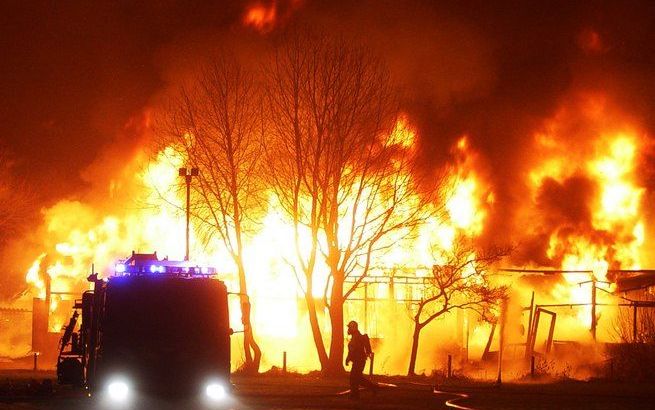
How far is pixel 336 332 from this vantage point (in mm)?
37000

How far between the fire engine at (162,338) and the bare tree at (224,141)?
1696 centimetres

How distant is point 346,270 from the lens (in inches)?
1485

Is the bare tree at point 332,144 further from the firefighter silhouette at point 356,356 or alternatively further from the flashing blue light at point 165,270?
the flashing blue light at point 165,270

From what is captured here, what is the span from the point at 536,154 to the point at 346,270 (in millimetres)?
16135

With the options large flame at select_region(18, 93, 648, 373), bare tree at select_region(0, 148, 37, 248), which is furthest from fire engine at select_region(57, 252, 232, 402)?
bare tree at select_region(0, 148, 37, 248)

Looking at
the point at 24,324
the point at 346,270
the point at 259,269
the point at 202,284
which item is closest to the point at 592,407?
the point at 202,284

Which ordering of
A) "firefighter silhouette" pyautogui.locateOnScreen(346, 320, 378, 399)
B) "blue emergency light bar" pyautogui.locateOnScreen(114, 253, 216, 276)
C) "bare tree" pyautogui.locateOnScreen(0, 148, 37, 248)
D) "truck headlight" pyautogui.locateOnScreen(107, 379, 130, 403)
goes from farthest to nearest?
"bare tree" pyautogui.locateOnScreen(0, 148, 37, 248) → "firefighter silhouette" pyautogui.locateOnScreen(346, 320, 378, 399) → "blue emergency light bar" pyautogui.locateOnScreen(114, 253, 216, 276) → "truck headlight" pyautogui.locateOnScreen(107, 379, 130, 403)

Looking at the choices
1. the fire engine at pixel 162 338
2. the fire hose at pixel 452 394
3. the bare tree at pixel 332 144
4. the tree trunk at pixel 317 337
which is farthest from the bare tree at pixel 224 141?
the fire engine at pixel 162 338

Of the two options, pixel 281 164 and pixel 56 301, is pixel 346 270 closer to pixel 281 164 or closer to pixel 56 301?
pixel 281 164

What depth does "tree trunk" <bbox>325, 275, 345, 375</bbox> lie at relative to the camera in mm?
36531

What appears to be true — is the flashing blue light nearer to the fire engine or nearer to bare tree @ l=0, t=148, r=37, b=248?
the fire engine

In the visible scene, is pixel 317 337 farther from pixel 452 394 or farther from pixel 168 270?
pixel 168 270

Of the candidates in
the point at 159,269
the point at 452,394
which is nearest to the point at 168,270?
the point at 159,269

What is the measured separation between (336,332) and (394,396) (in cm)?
1125
